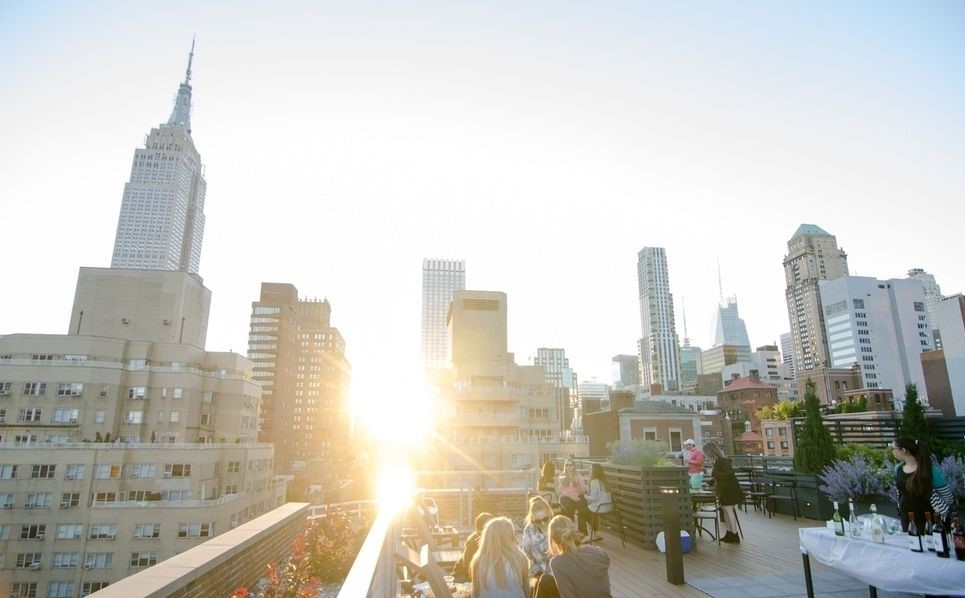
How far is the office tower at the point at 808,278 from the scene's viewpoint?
16925cm

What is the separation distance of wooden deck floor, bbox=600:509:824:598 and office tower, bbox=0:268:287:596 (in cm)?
5401

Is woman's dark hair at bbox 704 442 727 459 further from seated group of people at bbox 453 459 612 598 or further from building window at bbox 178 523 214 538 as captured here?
building window at bbox 178 523 214 538

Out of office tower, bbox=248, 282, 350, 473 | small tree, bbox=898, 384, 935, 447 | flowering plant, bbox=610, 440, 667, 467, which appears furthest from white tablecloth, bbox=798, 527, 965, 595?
office tower, bbox=248, 282, 350, 473

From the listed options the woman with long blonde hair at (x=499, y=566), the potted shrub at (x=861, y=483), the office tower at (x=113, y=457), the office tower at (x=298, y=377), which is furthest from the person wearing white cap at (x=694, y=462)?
the office tower at (x=298, y=377)

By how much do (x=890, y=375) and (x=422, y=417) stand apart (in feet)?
443

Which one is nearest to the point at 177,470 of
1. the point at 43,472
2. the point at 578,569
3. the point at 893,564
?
the point at 43,472

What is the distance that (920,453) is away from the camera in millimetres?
5879

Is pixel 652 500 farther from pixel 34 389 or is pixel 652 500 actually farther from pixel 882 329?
pixel 882 329

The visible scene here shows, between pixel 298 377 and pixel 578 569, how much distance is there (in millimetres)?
158712

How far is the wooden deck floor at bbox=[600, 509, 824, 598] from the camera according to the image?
23.8 ft

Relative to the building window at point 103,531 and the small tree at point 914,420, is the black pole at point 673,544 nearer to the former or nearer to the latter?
the small tree at point 914,420

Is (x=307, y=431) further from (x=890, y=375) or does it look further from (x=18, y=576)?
(x=890, y=375)

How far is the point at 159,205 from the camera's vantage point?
175m

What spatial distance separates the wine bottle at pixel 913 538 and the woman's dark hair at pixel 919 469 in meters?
0.51
